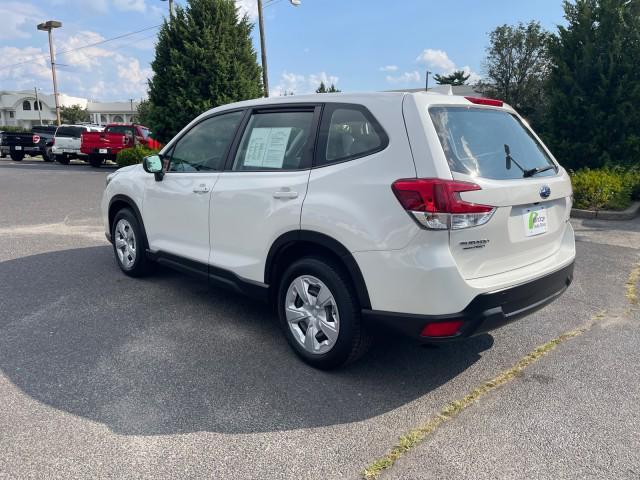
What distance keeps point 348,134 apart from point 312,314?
121cm

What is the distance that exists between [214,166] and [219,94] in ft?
50.8

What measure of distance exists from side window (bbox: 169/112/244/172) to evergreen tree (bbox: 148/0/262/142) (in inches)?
573

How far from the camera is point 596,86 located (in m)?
11.7

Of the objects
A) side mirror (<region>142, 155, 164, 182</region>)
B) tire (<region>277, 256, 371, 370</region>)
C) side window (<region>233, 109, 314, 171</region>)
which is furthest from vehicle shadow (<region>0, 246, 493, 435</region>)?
side window (<region>233, 109, 314, 171</region>)

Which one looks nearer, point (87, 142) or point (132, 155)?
point (132, 155)

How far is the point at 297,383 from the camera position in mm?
3285

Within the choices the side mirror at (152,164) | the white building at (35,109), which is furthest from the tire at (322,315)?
the white building at (35,109)

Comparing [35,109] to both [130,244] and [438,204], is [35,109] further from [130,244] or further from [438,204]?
[438,204]

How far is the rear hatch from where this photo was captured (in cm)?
286

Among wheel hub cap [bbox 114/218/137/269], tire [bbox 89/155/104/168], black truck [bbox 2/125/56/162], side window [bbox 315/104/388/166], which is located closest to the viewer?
side window [bbox 315/104/388/166]

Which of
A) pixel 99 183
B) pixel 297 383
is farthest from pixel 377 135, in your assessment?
pixel 99 183

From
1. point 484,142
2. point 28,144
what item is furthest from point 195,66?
point 484,142

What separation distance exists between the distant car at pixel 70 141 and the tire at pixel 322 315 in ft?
69.9

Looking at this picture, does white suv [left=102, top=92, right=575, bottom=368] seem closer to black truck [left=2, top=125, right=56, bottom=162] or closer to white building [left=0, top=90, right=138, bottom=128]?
black truck [left=2, top=125, right=56, bottom=162]
